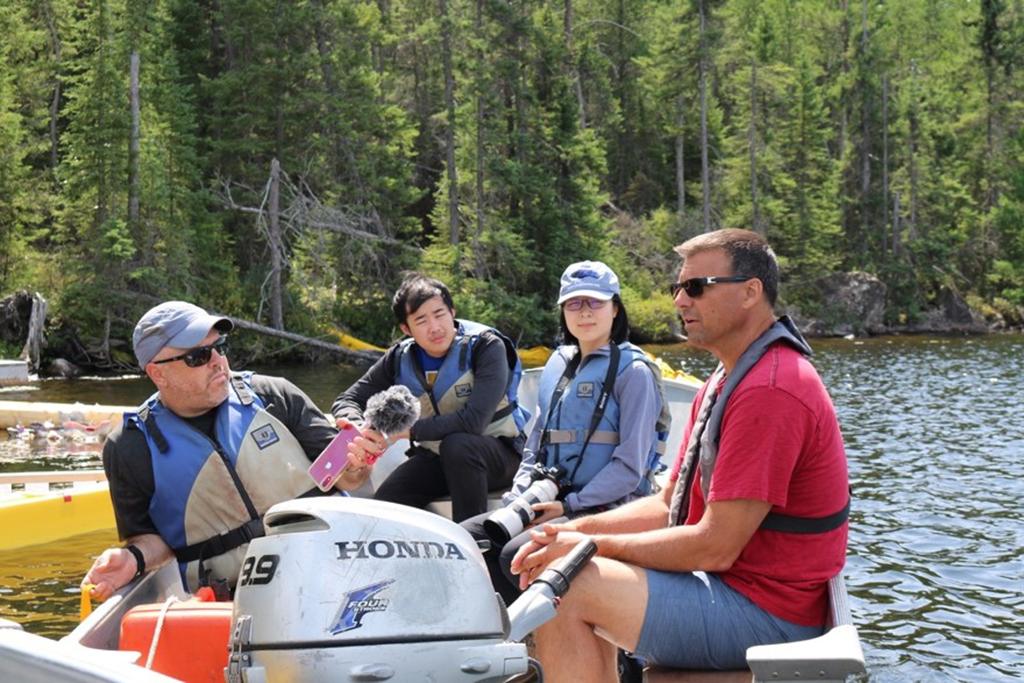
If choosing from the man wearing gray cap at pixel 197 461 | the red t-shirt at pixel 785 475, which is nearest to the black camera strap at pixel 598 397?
the man wearing gray cap at pixel 197 461

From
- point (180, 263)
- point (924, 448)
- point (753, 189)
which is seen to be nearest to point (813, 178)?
point (753, 189)

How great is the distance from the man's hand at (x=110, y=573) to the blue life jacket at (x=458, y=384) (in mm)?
1923

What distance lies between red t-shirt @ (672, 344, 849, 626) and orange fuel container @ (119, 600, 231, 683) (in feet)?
4.70

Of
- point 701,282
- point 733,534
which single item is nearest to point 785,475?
point 733,534

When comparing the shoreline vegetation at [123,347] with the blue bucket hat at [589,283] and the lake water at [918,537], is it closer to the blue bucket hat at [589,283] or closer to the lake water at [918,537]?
the lake water at [918,537]

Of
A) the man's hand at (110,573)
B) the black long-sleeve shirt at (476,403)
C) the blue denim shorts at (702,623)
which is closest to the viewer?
the blue denim shorts at (702,623)

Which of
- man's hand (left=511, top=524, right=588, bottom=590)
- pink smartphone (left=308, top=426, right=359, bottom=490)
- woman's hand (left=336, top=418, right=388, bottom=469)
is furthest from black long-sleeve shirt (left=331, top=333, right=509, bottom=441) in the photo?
man's hand (left=511, top=524, right=588, bottom=590)

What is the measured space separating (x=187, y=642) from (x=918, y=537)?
8.50 meters

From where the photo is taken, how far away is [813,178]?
171 ft

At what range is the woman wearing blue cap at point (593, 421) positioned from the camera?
4879mm

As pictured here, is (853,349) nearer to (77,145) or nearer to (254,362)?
(254,362)

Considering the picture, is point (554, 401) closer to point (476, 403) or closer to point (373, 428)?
point (476, 403)

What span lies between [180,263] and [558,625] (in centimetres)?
2902

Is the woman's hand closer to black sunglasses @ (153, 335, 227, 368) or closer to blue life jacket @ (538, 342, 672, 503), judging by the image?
black sunglasses @ (153, 335, 227, 368)
